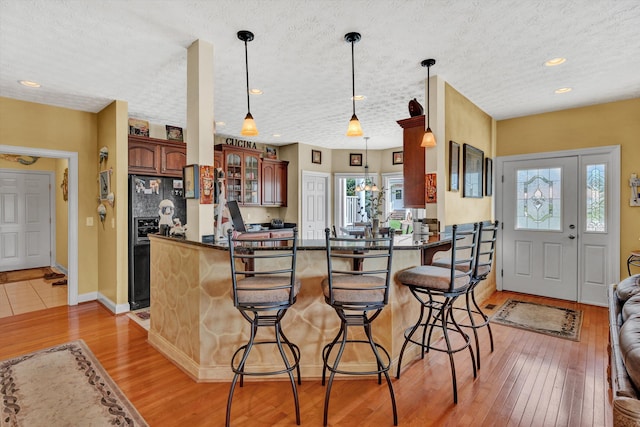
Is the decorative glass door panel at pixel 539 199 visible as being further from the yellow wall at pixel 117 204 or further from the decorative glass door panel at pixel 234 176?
the yellow wall at pixel 117 204

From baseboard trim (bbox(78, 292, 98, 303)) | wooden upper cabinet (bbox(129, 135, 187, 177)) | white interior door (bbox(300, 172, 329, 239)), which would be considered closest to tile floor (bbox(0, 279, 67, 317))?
baseboard trim (bbox(78, 292, 98, 303))

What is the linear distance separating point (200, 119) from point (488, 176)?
3996mm

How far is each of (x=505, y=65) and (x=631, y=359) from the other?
2.66 meters

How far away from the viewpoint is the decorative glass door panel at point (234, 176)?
5.86 meters

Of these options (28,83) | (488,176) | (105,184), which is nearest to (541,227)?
(488,176)

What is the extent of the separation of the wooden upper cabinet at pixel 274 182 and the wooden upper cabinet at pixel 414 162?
11.4ft

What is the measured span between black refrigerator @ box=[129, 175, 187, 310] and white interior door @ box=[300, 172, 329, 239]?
306 cm

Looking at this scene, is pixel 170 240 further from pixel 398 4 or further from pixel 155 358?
pixel 398 4

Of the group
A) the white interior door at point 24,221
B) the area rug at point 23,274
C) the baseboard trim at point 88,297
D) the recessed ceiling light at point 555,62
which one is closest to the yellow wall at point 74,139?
the baseboard trim at point 88,297

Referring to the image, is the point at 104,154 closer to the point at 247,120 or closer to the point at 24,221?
the point at 247,120

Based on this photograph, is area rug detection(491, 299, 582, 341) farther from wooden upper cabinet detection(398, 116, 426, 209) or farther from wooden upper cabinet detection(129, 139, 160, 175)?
wooden upper cabinet detection(129, 139, 160, 175)

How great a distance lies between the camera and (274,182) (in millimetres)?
6645

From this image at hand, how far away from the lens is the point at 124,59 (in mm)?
2936

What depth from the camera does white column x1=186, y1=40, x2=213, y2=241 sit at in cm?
264
